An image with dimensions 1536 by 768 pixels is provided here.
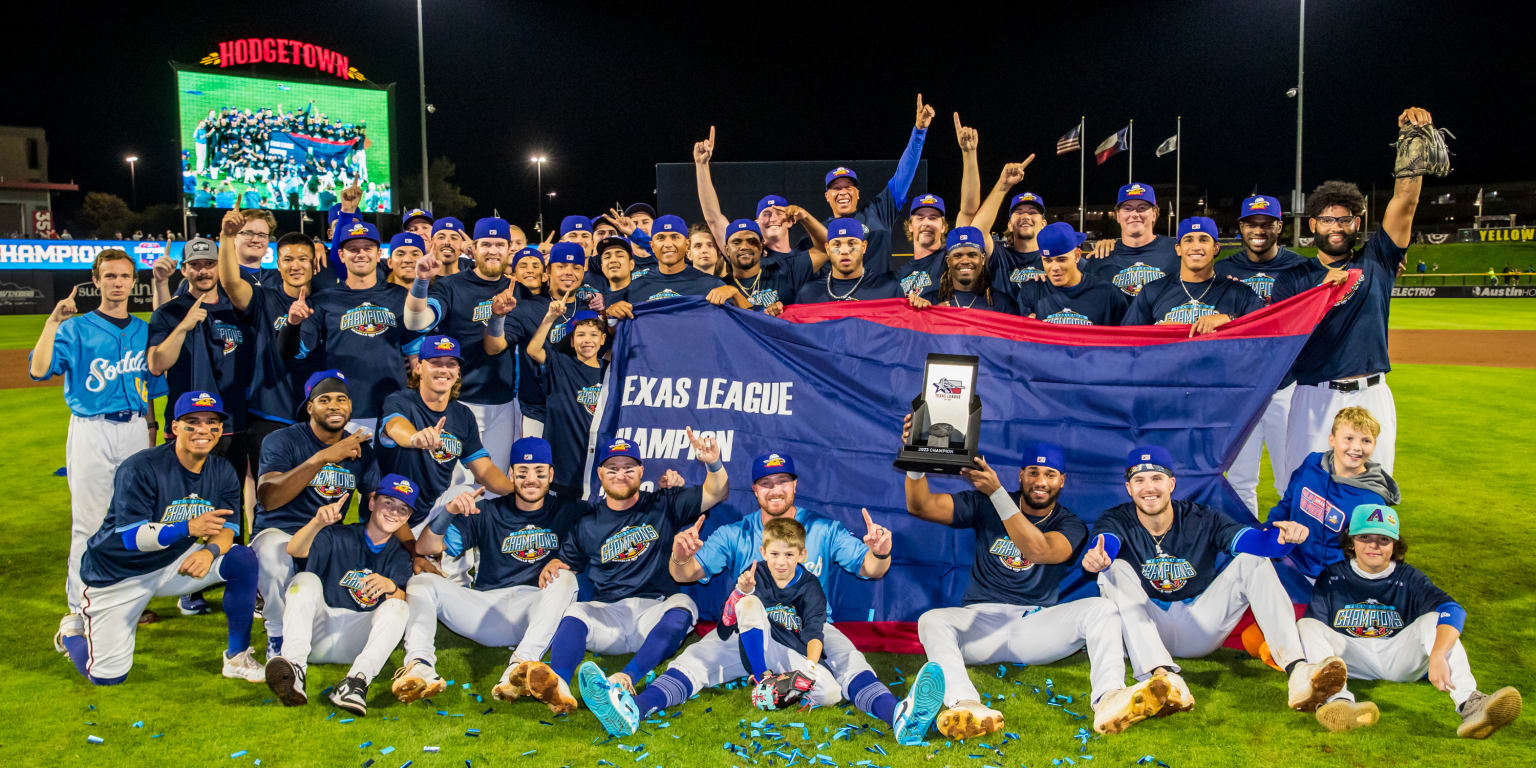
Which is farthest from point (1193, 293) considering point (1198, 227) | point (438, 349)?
point (438, 349)

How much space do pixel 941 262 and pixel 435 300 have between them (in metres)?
3.88

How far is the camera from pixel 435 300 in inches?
295

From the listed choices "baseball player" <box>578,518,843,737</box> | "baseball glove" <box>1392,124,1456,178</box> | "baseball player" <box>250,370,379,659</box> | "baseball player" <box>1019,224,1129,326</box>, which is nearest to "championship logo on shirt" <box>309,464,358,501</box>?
"baseball player" <box>250,370,379,659</box>

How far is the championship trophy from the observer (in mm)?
5219

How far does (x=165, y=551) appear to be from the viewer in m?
5.88

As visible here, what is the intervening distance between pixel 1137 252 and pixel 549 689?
5388 mm

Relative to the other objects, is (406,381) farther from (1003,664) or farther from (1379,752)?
(1379,752)

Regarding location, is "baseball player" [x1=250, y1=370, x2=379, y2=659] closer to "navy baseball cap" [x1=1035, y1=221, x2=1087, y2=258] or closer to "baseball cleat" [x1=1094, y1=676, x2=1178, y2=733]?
"baseball cleat" [x1=1094, y1=676, x2=1178, y2=733]

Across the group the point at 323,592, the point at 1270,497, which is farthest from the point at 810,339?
the point at 1270,497

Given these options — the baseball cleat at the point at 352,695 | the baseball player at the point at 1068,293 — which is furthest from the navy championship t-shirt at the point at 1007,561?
the baseball cleat at the point at 352,695

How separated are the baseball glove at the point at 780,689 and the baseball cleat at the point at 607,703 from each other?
0.69 m

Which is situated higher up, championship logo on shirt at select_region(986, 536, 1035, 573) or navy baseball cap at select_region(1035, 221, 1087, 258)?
navy baseball cap at select_region(1035, 221, 1087, 258)

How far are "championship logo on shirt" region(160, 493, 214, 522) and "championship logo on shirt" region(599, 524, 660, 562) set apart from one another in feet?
7.79

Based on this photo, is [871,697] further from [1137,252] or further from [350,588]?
[1137,252]
